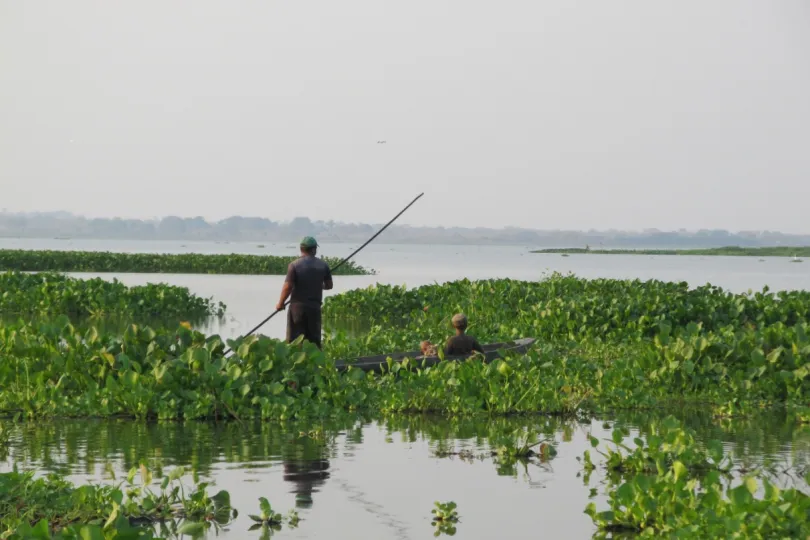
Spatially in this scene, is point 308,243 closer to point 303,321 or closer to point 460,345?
point 303,321

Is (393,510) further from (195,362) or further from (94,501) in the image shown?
(195,362)

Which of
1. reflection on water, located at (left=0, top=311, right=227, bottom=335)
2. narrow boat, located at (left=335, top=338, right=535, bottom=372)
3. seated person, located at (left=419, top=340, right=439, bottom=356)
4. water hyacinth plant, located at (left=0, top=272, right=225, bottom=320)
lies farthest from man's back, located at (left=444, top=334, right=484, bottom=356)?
water hyacinth plant, located at (left=0, top=272, right=225, bottom=320)

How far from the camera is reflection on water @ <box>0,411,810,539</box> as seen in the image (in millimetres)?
8031

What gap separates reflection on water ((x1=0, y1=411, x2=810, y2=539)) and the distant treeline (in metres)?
45.1

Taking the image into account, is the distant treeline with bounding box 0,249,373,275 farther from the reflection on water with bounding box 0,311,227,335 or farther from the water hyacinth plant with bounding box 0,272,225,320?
the reflection on water with bounding box 0,311,227,335

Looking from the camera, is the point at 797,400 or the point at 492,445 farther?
the point at 797,400

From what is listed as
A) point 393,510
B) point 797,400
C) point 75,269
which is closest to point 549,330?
point 797,400

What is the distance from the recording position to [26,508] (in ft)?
23.6

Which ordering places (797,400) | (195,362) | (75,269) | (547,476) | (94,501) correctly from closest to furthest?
1. (94,501)
2. (547,476)
3. (195,362)
4. (797,400)
5. (75,269)

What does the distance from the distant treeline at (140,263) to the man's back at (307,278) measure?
139 feet

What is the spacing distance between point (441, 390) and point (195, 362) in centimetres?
283

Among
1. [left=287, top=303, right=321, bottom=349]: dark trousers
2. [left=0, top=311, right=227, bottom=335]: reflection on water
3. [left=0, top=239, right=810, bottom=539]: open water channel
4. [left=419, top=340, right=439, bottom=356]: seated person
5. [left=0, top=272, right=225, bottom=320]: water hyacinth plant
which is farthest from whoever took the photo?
[left=0, top=272, right=225, bottom=320]: water hyacinth plant

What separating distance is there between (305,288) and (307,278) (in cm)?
14

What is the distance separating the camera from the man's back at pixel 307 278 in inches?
578
